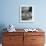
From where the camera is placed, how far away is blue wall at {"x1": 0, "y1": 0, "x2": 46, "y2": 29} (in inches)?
163

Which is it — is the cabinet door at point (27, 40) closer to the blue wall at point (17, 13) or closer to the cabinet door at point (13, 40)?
the cabinet door at point (13, 40)

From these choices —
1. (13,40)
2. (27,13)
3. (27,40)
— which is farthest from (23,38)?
(27,13)

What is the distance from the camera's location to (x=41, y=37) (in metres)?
3.74

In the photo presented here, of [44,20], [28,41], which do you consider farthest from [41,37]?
[44,20]

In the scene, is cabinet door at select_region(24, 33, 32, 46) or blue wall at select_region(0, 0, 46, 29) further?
blue wall at select_region(0, 0, 46, 29)

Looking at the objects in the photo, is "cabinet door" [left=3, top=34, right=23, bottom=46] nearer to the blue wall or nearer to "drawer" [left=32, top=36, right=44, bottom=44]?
"drawer" [left=32, top=36, right=44, bottom=44]

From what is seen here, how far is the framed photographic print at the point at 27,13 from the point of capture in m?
4.15

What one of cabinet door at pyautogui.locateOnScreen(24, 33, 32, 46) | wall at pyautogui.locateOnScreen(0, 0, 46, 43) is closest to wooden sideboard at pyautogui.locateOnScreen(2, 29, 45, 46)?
cabinet door at pyautogui.locateOnScreen(24, 33, 32, 46)

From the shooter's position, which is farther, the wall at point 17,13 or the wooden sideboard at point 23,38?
the wall at point 17,13

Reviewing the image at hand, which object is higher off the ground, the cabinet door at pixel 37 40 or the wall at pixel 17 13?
the wall at pixel 17 13

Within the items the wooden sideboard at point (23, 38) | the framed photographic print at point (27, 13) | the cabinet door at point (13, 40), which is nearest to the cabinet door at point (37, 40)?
the wooden sideboard at point (23, 38)

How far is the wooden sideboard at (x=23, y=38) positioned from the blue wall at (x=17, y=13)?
0.56m

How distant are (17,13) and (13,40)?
955mm

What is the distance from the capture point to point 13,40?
3736 mm
